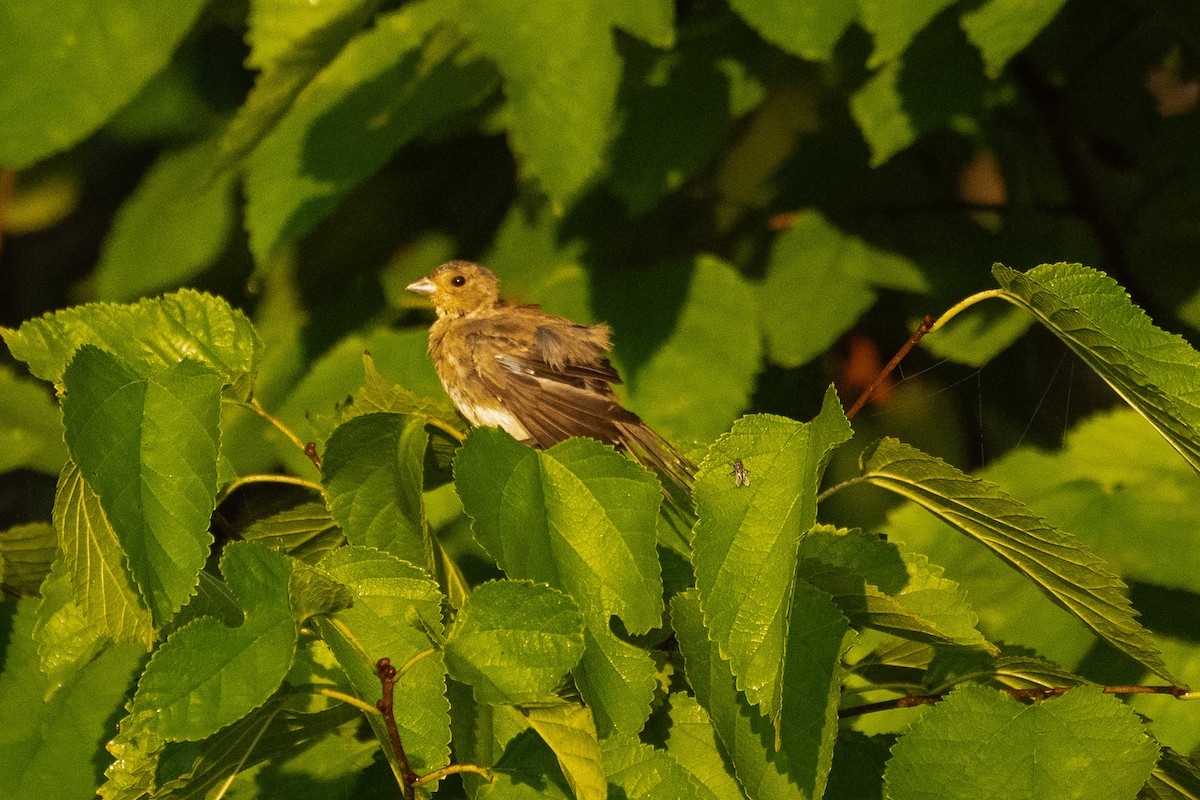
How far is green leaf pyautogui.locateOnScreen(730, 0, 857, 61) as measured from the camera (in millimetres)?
1896

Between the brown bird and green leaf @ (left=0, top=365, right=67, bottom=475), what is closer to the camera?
the brown bird

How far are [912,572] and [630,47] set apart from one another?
1400mm

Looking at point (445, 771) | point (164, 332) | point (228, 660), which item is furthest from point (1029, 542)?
point (164, 332)

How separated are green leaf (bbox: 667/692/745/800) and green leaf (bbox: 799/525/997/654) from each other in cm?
20

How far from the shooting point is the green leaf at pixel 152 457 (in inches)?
41.7

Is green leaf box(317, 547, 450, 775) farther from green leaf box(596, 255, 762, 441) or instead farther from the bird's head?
the bird's head

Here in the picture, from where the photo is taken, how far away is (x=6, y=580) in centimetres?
158

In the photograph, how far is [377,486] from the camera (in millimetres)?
1395

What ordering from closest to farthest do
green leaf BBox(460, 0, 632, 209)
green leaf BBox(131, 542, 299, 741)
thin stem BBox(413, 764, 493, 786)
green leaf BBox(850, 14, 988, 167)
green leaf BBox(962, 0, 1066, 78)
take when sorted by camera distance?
green leaf BBox(131, 542, 299, 741) → thin stem BBox(413, 764, 493, 786) → green leaf BBox(460, 0, 632, 209) → green leaf BBox(962, 0, 1066, 78) → green leaf BBox(850, 14, 988, 167)

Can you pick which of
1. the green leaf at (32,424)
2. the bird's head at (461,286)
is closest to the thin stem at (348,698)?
the bird's head at (461,286)

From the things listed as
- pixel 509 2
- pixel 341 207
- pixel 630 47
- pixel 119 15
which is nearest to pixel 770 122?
pixel 630 47

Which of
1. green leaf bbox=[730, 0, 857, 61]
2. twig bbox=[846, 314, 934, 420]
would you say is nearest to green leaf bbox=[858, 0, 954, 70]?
green leaf bbox=[730, 0, 857, 61]

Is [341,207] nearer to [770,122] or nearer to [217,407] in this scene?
[770,122]

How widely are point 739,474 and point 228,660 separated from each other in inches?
19.5
